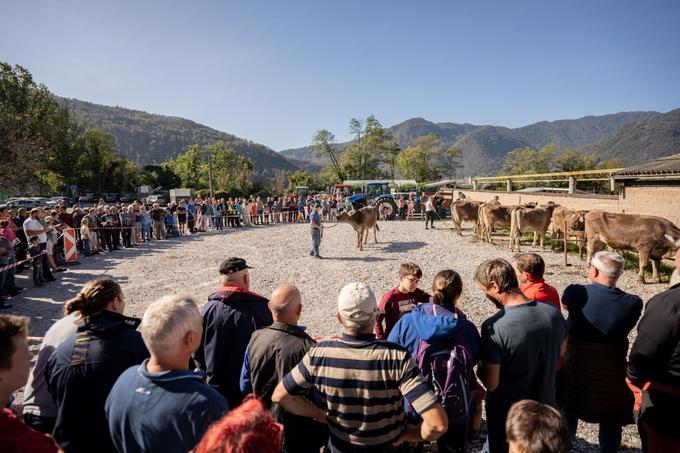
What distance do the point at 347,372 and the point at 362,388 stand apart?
0.36ft

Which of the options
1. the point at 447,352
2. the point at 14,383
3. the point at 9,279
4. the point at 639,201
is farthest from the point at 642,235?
the point at 9,279

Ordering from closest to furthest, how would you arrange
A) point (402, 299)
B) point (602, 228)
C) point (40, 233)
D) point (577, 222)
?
1. point (402, 299)
2. point (602, 228)
3. point (40, 233)
4. point (577, 222)

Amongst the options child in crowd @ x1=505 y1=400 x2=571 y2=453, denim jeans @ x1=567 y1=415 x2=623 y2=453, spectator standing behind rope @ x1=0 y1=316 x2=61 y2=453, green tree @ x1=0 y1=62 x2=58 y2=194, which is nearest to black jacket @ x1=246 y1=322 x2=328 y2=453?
spectator standing behind rope @ x1=0 y1=316 x2=61 y2=453

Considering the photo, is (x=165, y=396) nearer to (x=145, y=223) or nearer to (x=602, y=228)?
(x=602, y=228)

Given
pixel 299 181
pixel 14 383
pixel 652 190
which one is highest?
pixel 299 181

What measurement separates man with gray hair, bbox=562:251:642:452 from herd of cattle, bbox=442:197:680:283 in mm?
4437

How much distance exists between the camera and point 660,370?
2.46 meters

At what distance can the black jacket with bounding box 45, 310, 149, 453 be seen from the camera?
2.16 meters

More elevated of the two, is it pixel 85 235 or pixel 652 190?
pixel 652 190

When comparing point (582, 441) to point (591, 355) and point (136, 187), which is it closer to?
point (591, 355)

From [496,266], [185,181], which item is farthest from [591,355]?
[185,181]

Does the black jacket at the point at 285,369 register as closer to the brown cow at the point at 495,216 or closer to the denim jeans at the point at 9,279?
the denim jeans at the point at 9,279

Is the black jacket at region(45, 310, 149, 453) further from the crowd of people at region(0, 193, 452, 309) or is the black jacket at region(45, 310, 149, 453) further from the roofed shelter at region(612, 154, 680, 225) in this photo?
the roofed shelter at region(612, 154, 680, 225)

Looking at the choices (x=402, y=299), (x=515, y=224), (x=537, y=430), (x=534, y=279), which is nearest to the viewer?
(x=537, y=430)
